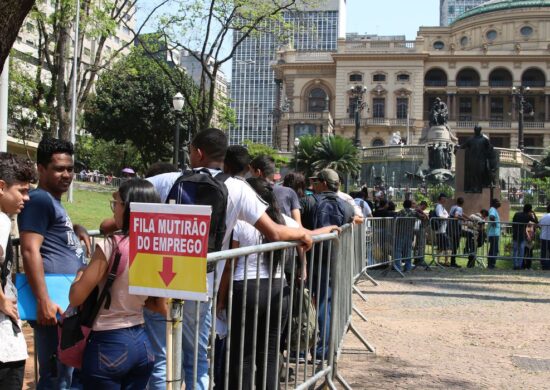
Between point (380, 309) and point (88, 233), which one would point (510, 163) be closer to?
point (380, 309)

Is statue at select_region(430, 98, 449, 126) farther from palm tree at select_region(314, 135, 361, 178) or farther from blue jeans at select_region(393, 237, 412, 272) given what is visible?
blue jeans at select_region(393, 237, 412, 272)

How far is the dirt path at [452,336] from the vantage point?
6.54 m

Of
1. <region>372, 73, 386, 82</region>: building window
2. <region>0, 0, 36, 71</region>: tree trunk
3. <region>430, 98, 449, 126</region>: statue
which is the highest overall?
<region>372, 73, 386, 82</region>: building window

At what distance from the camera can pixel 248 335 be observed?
4445 millimetres

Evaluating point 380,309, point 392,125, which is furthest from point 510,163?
point 380,309

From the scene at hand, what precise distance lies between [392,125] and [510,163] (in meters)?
28.2

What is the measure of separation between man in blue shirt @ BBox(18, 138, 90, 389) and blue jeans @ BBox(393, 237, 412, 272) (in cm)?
1027

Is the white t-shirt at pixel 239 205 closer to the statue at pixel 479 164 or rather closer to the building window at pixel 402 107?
the statue at pixel 479 164

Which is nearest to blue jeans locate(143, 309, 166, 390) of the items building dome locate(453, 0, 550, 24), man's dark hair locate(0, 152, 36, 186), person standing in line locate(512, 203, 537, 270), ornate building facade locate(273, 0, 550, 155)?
man's dark hair locate(0, 152, 36, 186)

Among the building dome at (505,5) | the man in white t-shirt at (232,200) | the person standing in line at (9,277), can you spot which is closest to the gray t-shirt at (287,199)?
the man in white t-shirt at (232,200)

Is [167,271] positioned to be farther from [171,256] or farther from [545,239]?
[545,239]

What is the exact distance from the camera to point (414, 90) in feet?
265

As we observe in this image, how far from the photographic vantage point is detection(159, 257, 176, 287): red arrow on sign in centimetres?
313

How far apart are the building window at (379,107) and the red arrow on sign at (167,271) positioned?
80.4 meters
